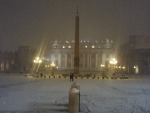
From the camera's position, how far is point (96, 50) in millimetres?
165750

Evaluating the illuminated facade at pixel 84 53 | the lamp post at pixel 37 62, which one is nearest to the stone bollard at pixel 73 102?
the lamp post at pixel 37 62

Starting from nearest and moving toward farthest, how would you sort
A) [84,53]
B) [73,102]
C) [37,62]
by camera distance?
[73,102], [37,62], [84,53]

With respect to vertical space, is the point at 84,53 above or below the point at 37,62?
above

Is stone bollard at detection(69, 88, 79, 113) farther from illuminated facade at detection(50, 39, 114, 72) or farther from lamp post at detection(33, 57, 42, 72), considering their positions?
illuminated facade at detection(50, 39, 114, 72)

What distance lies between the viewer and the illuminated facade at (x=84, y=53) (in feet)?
536

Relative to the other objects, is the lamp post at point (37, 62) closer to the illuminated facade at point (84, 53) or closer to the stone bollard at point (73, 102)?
the illuminated facade at point (84, 53)

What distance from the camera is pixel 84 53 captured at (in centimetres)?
16388

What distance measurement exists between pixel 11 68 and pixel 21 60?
418cm

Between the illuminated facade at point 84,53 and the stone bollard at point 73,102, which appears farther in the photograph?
the illuminated facade at point 84,53

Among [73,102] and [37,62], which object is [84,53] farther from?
[73,102]

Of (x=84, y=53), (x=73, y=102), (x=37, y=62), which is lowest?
(x=73, y=102)

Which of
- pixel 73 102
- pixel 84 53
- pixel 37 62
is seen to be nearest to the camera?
pixel 73 102

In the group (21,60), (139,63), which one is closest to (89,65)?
(21,60)

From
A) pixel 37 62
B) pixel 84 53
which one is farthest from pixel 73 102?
pixel 84 53
